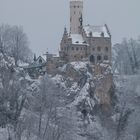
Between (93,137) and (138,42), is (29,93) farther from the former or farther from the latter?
(138,42)

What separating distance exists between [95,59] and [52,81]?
705 cm

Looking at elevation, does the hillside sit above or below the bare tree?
below

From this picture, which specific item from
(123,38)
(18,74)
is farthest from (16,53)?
(123,38)

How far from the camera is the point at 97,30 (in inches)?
4419

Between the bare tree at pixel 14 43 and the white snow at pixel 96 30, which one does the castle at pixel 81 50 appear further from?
the bare tree at pixel 14 43

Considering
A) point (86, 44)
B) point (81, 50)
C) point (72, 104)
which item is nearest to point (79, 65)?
point (81, 50)

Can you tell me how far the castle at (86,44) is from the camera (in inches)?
4296

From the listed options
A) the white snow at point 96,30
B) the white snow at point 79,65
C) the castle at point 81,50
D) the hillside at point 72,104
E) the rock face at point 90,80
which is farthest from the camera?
the white snow at point 96,30

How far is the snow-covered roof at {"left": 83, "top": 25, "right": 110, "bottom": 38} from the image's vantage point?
11112cm

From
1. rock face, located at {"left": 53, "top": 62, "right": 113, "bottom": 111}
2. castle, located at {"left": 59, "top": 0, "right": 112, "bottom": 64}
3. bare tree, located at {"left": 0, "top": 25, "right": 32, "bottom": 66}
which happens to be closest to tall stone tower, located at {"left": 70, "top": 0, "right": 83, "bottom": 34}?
castle, located at {"left": 59, "top": 0, "right": 112, "bottom": 64}

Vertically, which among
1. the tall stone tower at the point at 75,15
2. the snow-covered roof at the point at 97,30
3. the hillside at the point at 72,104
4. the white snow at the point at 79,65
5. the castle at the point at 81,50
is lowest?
the hillside at the point at 72,104

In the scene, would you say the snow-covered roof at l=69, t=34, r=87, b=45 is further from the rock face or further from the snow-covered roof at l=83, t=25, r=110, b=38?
the rock face

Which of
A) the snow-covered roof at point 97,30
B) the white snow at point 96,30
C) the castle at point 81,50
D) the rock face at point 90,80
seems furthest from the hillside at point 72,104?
the white snow at point 96,30

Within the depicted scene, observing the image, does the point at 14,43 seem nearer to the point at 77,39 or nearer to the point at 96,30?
the point at 77,39
